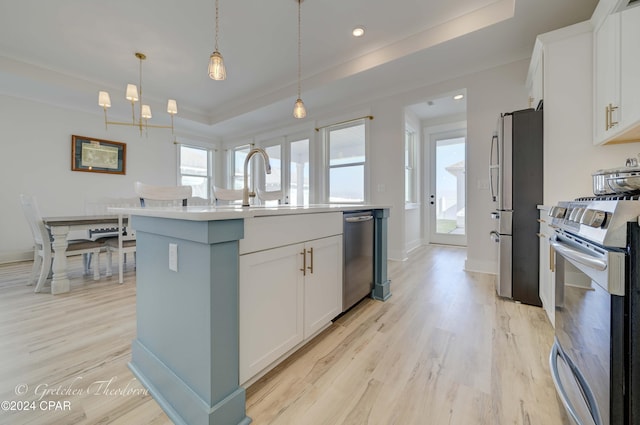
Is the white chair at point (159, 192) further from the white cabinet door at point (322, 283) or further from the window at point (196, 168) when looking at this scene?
the window at point (196, 168)

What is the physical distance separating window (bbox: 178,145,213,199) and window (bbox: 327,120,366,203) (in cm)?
357

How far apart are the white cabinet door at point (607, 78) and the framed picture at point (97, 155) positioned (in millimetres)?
6684

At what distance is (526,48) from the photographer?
270cm

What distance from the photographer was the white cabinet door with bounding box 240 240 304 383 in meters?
1.11

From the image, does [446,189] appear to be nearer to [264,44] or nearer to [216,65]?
[264,44]

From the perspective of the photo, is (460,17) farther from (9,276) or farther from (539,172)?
(9,276)

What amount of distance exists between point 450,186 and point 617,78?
11.5 ft

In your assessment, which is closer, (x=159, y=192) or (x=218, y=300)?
(x=218, y=300)

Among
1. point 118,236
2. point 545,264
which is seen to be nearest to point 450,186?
point 545,264

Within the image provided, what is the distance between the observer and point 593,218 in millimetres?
833

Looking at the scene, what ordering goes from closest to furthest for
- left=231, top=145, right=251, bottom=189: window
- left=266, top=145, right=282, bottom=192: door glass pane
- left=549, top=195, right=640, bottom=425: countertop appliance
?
left=549, top=195, right=640, bottom=425: countertop appliance < left=266, top=145, right=282, bottom=192: door glass pane < left=231, top=145, right=251, bottom=189: window

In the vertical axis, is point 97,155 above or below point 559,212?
above

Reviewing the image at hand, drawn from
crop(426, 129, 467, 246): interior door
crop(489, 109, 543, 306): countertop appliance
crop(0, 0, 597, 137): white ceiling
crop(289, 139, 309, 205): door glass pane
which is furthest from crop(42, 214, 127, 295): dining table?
crop(426, 129, 467, 246): interior door

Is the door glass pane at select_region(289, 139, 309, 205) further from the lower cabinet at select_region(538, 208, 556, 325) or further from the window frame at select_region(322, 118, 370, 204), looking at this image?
the lower cabinet at select_region(538, 208, 556, 325)
